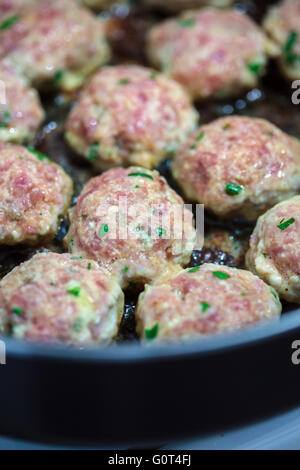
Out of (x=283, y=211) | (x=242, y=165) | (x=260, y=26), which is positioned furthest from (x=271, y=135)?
(x=260, y=26)

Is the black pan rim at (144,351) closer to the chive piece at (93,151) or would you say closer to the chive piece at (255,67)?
the chive piece at (93,151)

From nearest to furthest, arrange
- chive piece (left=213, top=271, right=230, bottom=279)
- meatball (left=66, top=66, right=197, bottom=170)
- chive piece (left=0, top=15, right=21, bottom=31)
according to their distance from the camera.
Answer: chive piece (left=213, top=271, right=230, bottom=279), meatball (left=66, top=66, right=197, bottom=170), chive piece (left=0, top=15, right=21, bottom=31)

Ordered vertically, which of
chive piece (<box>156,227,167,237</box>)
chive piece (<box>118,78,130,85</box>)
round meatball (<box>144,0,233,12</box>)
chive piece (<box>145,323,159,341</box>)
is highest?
A: round meatball (<box>144,0,233,12</box>)

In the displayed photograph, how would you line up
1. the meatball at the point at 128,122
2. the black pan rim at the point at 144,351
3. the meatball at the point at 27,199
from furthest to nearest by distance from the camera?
the meatball at the point at 128,122
the meatball at the point at 27,199
the black pan rim at the point at 144,351

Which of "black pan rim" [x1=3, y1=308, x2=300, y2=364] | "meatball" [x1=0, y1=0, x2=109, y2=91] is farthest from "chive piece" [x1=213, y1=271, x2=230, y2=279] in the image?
"meatball" [x1=0, y1=0, x2=109, y2=91]

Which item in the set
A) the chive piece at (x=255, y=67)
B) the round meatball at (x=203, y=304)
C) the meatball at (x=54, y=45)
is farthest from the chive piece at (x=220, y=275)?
the meatball at (x=54, y=45)

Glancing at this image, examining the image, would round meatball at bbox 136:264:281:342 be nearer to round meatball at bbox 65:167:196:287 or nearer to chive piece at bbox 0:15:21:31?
round meatball at bbox 65:167:196:287
